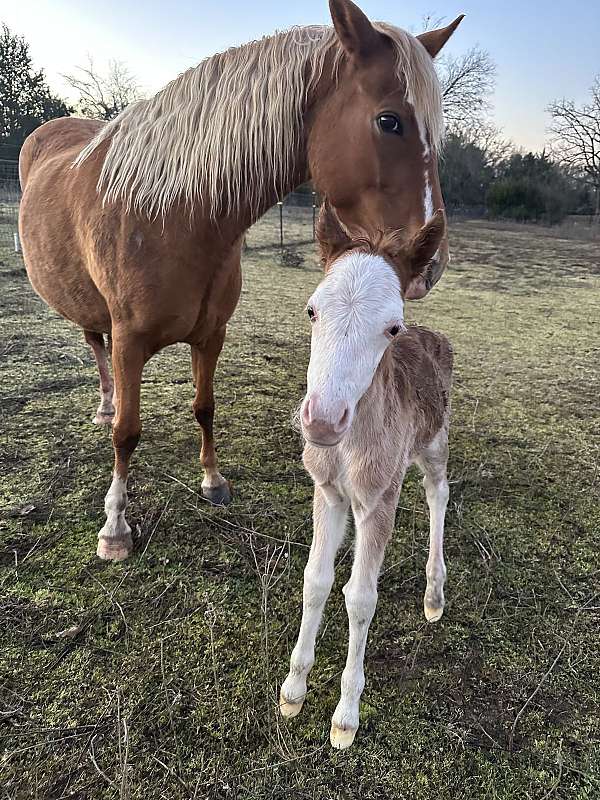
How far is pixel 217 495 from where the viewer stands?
2.69 metres

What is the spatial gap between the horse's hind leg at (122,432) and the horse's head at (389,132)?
1.14m

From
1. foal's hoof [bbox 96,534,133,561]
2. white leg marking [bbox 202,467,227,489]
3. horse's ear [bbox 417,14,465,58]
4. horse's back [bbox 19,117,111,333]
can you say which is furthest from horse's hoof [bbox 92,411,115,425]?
horse's ear [bbox 417,14,465,58]

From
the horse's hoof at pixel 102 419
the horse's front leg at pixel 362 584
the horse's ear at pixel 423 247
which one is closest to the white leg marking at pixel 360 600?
the horse's front leg at pixel 362 584

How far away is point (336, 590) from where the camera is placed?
2.16 m

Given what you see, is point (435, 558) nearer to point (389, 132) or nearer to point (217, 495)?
point (217, 495)

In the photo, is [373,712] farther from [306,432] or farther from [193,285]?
[193,285]

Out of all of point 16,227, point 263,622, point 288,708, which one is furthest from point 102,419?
point 16,227

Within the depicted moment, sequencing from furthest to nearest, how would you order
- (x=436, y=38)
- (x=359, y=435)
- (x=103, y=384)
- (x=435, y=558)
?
(x=103, y=384) < (x=435, y=558) < (x=436, y=38) < (x=359, y=435)

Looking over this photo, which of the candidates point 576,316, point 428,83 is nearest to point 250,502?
point 428,83

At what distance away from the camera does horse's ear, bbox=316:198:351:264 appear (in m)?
1.48

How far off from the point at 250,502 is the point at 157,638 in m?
0.96

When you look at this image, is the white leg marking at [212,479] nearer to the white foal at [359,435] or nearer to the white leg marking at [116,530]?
the white leg marking at [116,530]

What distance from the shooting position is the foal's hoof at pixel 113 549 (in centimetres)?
223

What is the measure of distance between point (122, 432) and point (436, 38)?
7.19 feet
